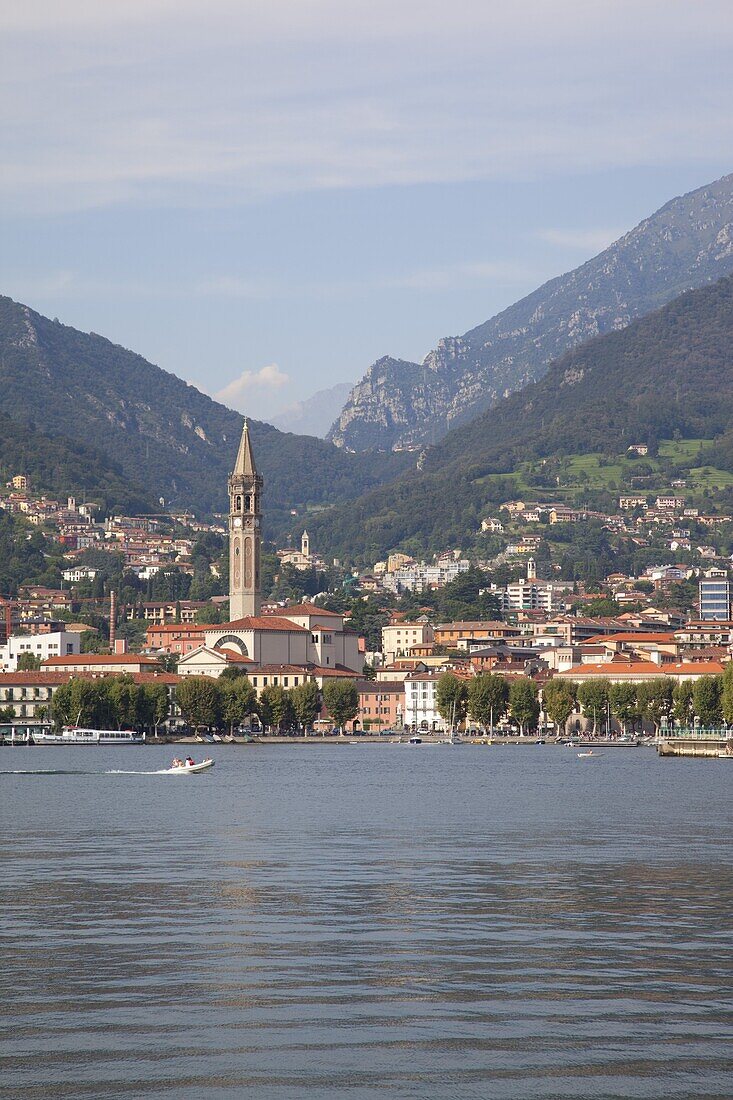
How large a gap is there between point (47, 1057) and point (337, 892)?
15196 millimetres

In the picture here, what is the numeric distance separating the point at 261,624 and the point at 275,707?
2252cm

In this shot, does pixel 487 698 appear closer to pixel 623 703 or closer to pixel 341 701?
pixel 623 703

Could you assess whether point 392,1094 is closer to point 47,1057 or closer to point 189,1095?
point 189,1095

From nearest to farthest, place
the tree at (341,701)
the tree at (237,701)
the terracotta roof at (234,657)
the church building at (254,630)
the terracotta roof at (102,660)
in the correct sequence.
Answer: the tree at (237,701) < the tree at (341,701) < the terracotta roof at (234,657) < the church building at (254,630) < the terracotta roof at (102,660)

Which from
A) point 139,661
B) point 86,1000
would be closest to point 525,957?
point 86,1000

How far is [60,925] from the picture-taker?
33.7m

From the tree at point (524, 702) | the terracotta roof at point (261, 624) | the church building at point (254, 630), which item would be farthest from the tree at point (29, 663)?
the tree at point (524, 702)

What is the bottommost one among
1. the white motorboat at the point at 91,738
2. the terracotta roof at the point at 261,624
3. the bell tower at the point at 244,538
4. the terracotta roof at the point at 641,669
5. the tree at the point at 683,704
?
the white motorboat at the point at 91,738

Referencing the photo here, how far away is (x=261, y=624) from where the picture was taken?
602 ft

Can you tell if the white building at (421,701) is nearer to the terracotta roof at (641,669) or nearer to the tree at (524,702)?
the terracotta roof at (641,669)

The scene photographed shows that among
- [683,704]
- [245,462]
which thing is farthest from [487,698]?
[245,462]

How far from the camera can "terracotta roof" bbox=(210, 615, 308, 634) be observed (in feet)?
600

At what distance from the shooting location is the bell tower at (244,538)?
616 ft

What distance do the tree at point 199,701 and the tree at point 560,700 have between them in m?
26.2
